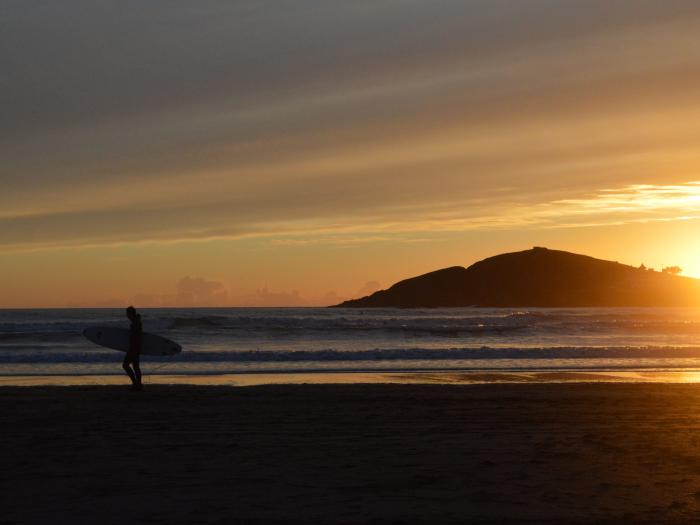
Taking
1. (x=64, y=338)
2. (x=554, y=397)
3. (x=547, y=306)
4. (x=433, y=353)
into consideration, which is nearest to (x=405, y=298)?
(x=547, y=306)

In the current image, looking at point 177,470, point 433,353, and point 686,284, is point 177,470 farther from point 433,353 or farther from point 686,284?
point 686,284

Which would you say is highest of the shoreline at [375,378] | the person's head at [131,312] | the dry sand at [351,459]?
the person's head at [131,312]

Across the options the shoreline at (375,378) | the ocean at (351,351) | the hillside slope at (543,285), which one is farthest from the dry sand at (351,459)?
the hillside slope at (543,285)

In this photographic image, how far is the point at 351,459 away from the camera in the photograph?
9359 mm

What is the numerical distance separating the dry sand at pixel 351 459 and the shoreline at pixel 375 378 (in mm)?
4333

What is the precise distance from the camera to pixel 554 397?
15.8 meters

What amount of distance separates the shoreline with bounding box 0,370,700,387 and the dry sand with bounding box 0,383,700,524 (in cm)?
433

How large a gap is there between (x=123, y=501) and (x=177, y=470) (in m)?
1.36

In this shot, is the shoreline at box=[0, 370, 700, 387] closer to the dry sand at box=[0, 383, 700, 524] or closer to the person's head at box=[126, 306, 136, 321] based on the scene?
the person's head at box=[126, 306, 136, 321]

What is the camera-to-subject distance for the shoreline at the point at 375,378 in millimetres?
20031

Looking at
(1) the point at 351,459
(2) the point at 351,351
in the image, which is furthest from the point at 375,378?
(1) the point at 351,459

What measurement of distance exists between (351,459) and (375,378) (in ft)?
40.1

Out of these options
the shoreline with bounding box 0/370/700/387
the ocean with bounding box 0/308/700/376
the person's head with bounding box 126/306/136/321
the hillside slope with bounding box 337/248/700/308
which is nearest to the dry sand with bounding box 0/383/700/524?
the person's head with bounding box 126/306/136/321

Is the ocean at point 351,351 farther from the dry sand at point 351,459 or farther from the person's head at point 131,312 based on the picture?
the dry sand at point 351,459
